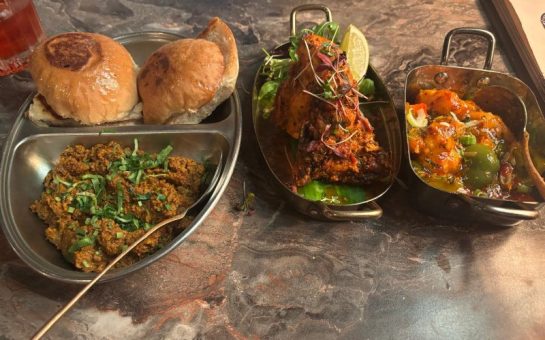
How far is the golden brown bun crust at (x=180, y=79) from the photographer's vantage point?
203 cm

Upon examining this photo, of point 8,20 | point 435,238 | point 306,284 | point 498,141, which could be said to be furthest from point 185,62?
point 498,141

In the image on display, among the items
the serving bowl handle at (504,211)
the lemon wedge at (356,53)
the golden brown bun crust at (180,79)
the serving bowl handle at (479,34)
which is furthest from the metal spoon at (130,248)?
the serving bowl handle at (479,34)

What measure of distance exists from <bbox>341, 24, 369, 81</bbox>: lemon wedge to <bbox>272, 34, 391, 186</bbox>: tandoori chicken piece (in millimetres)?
347

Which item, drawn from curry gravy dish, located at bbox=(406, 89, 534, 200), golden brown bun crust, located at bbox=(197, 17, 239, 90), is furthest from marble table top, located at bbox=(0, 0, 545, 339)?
golden brown bun crust, located at bbox=(197, 17, 239, 90)

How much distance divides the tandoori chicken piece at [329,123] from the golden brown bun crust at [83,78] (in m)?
0.87

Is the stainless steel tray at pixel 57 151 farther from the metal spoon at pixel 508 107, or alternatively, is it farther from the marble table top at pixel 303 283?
the metal spoon at pixel 508 107

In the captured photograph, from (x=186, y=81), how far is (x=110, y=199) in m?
0.67

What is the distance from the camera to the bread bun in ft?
6.66

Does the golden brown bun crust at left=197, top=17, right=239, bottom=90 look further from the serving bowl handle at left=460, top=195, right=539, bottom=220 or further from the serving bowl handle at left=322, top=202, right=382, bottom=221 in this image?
the serving bowl handle at left=460, top=195, right=539, bottom=220

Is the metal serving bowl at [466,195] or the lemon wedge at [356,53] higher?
the lemon wedge at [356,53]

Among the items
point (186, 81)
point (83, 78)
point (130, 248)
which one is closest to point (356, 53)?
point (186, 81)

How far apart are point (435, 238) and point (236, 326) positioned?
43.4 inches

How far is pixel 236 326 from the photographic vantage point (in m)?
1.82

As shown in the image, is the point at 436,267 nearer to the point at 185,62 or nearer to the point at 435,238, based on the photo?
the point at 435,238
